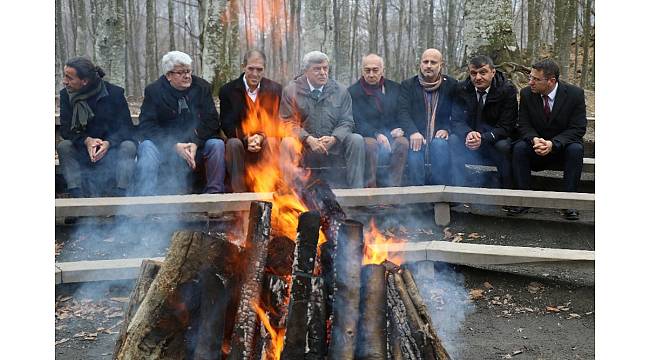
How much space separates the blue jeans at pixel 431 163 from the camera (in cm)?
691

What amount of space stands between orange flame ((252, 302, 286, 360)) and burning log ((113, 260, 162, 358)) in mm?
624

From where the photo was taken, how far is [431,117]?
7.18 meters

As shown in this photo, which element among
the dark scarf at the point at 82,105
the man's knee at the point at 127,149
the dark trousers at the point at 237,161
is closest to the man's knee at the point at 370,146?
the dark trousers at the point at 237,161

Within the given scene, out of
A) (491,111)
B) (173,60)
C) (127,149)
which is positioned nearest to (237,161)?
(127,149)

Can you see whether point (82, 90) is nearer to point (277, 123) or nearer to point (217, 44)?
point (277, 123)

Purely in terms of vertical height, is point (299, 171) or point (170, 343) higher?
point (299, 171)

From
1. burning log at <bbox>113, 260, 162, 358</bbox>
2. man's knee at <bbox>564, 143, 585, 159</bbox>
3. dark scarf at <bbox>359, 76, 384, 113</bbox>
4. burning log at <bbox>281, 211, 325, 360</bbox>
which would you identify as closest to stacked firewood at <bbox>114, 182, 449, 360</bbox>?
burning log at <bbox>281, 211, 325, 360</bbox>

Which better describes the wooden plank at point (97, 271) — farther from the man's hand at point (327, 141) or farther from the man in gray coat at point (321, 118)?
the man's hand at point (327, 141)

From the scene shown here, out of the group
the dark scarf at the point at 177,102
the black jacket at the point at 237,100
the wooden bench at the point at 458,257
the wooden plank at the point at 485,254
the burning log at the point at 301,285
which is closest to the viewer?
the burning log at the point at 301,285

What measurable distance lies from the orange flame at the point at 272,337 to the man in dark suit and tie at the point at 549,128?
411 cm

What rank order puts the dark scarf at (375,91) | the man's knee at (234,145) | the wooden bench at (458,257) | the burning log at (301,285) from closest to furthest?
the burning log at (301,285) → the wooden bench at (458,257) → the man's knee at (234,145) → the dark scarf at (375,91)

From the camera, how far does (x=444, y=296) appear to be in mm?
4977
